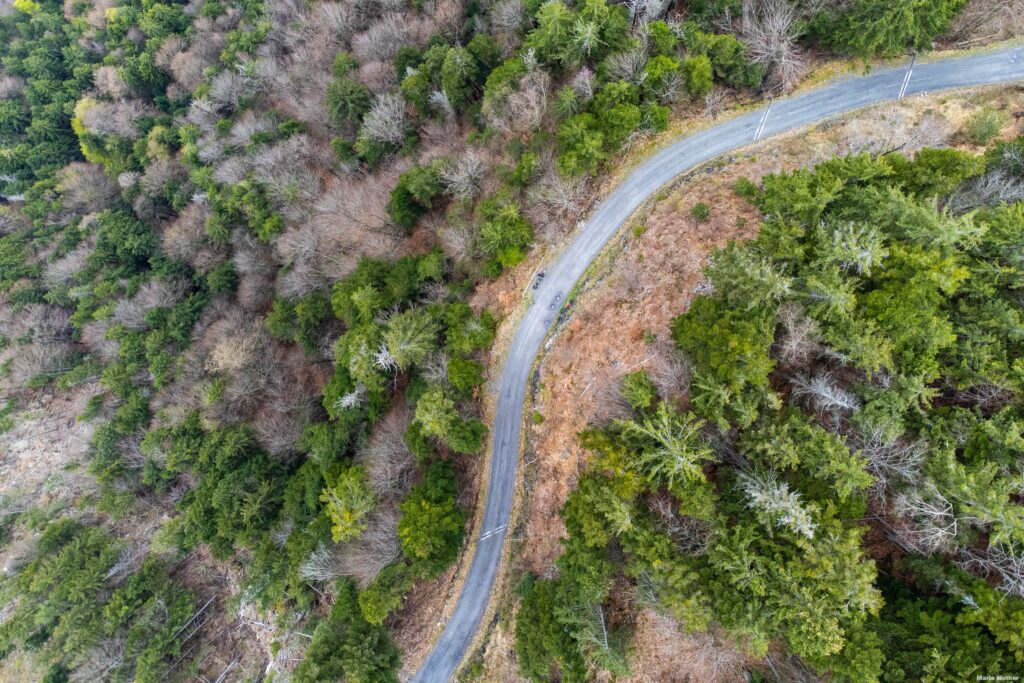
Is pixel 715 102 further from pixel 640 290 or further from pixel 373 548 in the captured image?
pixel 373 548

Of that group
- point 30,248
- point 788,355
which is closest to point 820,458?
point 788,355

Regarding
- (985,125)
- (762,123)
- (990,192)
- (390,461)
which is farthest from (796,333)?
(390,461)

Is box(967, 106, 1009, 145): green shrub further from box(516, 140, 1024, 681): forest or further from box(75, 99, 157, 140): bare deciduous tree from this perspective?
box(75, 99, 157, 140): bare deciduous tree

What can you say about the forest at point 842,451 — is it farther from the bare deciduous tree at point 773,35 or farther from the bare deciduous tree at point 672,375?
the bare deciduous tree at point 773,35

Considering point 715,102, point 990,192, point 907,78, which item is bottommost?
point 990,192

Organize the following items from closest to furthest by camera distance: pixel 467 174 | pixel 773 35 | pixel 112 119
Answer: pixel 773 35
pixel 467 174
pixel 112 119
